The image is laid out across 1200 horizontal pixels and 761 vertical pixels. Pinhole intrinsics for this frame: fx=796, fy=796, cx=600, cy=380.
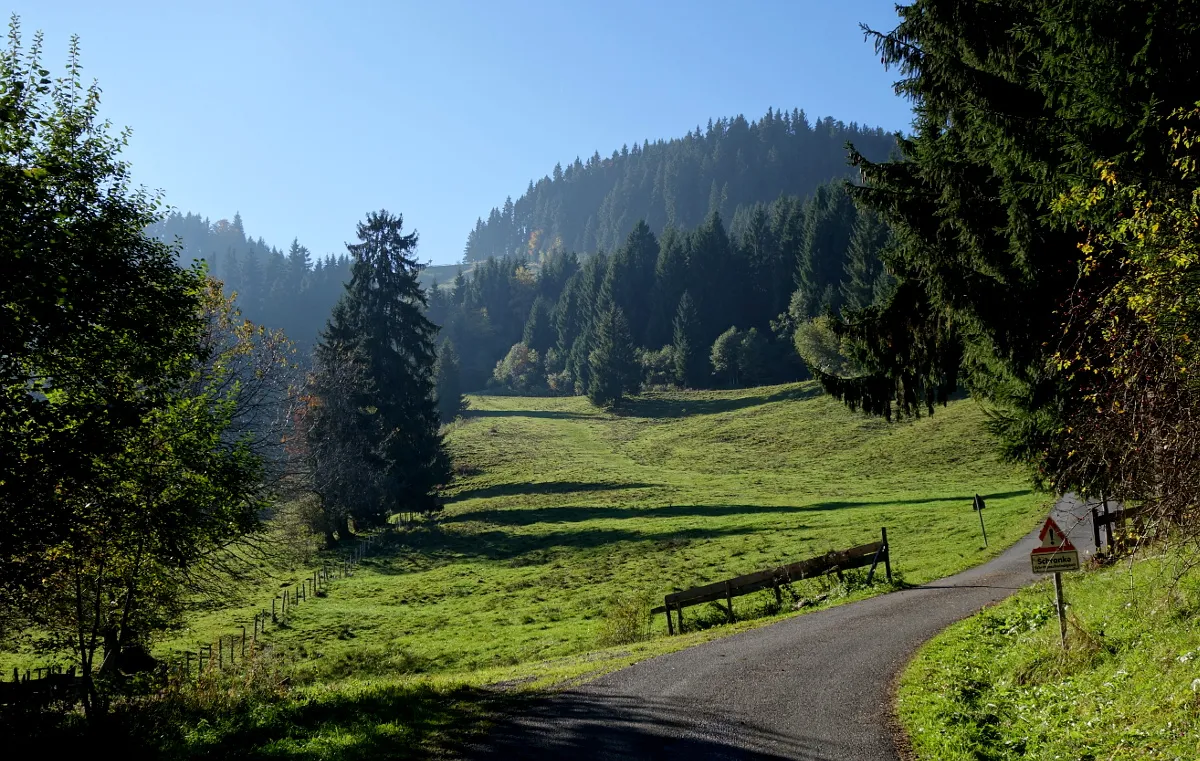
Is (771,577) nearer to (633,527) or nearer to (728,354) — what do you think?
(633,527)

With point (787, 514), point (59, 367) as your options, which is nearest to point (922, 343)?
point (59, 367)

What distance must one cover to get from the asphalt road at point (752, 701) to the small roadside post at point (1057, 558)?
0.38 meters

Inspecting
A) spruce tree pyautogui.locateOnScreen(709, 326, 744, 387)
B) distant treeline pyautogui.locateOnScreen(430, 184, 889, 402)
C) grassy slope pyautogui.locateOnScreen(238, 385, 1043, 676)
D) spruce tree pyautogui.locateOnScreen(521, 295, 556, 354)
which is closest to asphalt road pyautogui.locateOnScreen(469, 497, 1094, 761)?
grassy slope pyautogui.locateOnScreen(238, 385, 1043, 676)

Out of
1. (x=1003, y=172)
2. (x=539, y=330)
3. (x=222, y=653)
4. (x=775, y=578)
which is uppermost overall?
(x=539, y=330)

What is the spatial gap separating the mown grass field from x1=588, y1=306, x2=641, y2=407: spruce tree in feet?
69.4

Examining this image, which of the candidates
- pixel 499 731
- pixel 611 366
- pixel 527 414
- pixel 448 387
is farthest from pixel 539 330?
pixel 499 731

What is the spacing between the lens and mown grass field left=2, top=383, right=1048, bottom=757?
13.3m

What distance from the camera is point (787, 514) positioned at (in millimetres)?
44219

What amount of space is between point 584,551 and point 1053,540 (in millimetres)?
30267

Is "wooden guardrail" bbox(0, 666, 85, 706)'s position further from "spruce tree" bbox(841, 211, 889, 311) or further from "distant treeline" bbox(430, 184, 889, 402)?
"spruce tree" bbox(841, 211, 889, 311)

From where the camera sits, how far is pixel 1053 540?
38.7ft

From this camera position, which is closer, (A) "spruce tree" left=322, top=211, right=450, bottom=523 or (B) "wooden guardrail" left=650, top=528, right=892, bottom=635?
(B) "wooden guardrail" left=650, top=528, right=892, bottom=635

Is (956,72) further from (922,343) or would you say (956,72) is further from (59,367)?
(59,367)

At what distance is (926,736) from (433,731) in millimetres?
6428
